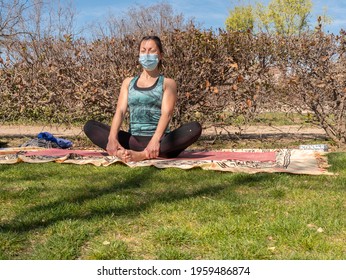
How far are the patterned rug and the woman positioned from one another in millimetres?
141

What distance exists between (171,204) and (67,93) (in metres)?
5.53

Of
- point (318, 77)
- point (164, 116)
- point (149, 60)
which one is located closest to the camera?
point (164, 116)

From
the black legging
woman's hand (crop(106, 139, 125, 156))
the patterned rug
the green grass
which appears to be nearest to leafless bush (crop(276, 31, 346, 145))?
the patterned rug

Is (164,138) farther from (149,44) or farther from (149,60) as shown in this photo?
(149,44)

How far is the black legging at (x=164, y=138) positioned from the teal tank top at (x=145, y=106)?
12 centimetres

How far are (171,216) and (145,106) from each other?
262 centimetres

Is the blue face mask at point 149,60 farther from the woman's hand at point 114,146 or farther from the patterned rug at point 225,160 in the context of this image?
the patterned rug at point 225,160

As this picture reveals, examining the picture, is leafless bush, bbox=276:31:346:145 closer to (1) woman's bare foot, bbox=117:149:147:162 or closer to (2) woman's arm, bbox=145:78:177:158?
(2) woman's arm, bbox=145:78:177:158

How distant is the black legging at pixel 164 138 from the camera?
582 centimetres

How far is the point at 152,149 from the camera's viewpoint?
5.68m

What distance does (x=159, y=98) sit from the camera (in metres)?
5.81

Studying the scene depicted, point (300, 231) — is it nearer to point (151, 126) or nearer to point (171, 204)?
point (171, 204)

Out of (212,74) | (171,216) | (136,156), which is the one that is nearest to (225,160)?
(136,156)
